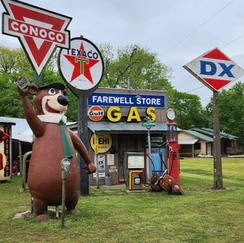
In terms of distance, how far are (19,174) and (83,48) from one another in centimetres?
908

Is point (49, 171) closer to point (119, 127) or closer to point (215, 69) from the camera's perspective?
point (119, 127)

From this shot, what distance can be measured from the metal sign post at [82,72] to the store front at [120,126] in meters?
2.06

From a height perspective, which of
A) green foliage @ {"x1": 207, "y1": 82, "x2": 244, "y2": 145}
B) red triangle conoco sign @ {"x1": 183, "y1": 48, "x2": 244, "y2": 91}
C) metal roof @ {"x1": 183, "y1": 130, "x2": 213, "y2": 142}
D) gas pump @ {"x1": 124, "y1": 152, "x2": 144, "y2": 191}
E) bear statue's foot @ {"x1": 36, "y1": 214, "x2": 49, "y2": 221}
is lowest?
bear statue's foot @ {"x1": 36, "y1": 214, "x2": 49, "y2": 221}

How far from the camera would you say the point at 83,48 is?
9.22 meters

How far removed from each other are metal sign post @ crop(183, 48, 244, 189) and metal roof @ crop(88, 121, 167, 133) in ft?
7.84

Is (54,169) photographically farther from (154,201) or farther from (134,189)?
(134,189)

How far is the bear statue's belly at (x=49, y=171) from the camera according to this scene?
5531 millimetres

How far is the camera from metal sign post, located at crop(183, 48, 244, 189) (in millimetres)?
10203

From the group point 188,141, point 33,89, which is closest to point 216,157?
point 33,89

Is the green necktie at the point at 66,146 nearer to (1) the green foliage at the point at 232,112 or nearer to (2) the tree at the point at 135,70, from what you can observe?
(2) the tree at the point at 135,70

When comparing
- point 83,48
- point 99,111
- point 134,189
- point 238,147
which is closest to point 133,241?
point 134,189

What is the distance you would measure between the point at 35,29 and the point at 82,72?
3.08 metres

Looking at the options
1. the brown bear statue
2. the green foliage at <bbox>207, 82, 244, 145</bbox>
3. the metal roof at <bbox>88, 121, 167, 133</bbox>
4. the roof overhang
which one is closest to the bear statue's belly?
the brown bear statue

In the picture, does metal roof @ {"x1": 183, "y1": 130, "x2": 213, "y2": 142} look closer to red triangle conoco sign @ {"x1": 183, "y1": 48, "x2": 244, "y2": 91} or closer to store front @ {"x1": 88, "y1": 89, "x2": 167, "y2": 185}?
store front @ {"x1": 88, "y1": 89, "x2": 167, "y2": 185}
